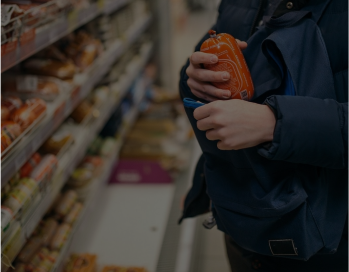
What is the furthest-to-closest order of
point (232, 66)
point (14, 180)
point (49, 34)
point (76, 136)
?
point (76, 136) < point (49, 34) < point (14, 180) < point (232, 66)

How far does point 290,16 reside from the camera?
836 mm

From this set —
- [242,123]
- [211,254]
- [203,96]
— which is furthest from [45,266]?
[242,123]

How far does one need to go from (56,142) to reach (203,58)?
41.4 inches

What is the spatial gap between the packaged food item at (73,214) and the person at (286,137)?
3.26 ft

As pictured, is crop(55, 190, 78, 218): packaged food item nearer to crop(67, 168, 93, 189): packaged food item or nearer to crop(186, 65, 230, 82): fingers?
crop(67, 168, 93, 189): packaged food item

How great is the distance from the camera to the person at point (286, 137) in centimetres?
75

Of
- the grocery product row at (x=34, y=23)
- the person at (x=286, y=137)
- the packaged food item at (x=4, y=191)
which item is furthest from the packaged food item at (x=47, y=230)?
the person at (x=286, y=137)

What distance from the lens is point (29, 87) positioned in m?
1.62

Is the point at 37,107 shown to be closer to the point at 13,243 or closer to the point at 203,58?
the point at 13,243

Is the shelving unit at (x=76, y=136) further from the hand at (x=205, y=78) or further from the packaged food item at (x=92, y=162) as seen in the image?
the hand at (x=205, y=78)

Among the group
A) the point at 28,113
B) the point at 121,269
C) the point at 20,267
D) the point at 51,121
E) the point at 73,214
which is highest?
the point at 28,113

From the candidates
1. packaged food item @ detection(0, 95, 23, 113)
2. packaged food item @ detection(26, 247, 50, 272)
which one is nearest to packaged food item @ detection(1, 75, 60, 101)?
packaged food item @ detection(0, 95, 23, 113)

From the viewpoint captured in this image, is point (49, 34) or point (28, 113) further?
point (49, 34)

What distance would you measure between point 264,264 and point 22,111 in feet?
3.18
